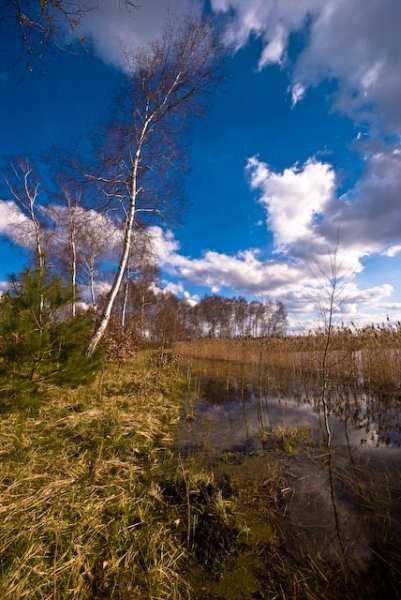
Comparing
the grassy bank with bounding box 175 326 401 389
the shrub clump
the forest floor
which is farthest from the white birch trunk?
the grassy bank with bounding box 175 326 401 389

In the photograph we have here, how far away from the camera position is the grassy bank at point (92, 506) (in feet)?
6.00

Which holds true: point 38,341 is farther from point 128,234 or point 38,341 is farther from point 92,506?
point 128,234

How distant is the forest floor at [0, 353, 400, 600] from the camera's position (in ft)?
6.09

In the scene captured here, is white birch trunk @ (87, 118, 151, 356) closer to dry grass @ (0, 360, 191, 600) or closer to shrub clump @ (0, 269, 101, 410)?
shrub clump @ (0, 269, 101, 410)

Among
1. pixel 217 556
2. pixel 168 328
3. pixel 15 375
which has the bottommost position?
pixel 217 556

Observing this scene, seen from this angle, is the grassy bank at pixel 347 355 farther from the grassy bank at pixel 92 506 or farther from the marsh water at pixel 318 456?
the grassy bank at pixel 92 506

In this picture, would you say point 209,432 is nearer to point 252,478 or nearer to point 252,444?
point 252,444

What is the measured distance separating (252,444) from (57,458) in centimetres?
279

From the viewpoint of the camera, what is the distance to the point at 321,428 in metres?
4.96

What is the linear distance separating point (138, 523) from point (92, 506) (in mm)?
447

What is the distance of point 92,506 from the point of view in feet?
8.02

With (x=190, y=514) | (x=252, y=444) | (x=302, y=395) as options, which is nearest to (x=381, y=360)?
(x=302, y=395)

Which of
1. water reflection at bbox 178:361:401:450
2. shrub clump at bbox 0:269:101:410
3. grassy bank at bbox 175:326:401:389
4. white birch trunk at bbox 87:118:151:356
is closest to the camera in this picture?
shrub clump at bbox 0:269:101:410

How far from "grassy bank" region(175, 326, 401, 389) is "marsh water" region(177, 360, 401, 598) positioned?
2.28 feet
